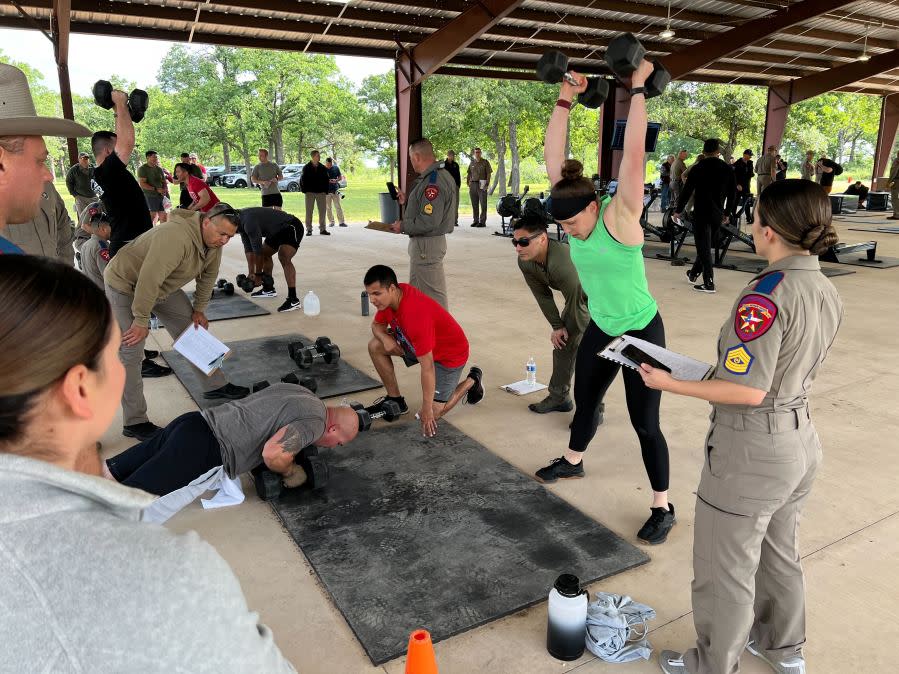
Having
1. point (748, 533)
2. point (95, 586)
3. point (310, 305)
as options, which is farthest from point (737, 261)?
point (95, 586)

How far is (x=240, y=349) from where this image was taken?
18.6 feet

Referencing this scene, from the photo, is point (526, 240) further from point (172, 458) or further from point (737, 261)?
point (737, 261)

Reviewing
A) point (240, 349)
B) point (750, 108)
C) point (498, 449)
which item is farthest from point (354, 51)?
point (750, 108)

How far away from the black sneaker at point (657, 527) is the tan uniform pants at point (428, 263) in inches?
122

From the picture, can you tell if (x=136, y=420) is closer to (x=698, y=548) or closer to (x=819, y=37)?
(x=698, y=548)

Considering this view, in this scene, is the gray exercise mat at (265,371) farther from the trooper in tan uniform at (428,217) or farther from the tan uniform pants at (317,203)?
the tan uniform pants at (317,203)

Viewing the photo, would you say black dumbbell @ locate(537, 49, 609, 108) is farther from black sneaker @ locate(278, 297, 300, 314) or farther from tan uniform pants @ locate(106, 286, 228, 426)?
black sneaker @ locate(278, 297, 300, 314)

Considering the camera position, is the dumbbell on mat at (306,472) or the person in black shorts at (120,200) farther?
the person in black shorts at (120,200)

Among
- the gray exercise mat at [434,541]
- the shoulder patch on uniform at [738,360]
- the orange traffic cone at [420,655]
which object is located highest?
the shoulder patch on uniform at [738,360]

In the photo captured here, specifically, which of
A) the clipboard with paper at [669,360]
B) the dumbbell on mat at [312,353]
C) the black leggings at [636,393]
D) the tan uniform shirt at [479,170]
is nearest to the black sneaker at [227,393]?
the dumbbell on mat at [312,353]

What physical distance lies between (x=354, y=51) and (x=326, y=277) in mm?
7075

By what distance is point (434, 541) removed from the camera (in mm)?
2795

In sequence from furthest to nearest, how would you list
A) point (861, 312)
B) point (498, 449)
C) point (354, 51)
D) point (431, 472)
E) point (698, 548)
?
point (354, 51) → point (861, 312) → point (498, 449) → point (431, 472) → point (698, 548)

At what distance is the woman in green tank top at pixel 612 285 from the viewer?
267cm
